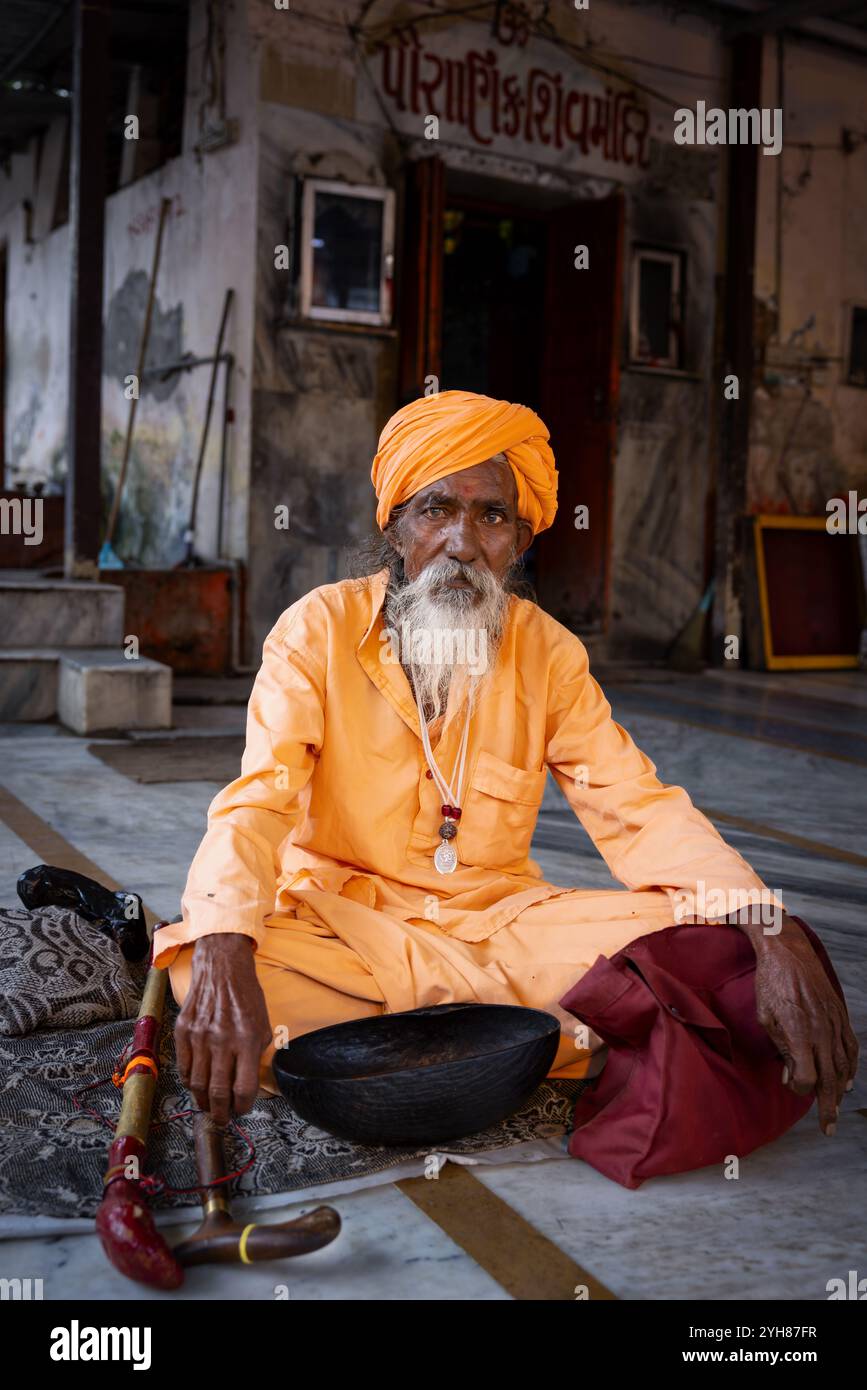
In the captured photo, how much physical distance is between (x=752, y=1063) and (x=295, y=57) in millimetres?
7397

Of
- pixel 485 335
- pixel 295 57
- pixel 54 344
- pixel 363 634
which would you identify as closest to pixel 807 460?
pixel 485 335

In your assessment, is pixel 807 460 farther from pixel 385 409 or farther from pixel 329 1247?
pixel 329 1247

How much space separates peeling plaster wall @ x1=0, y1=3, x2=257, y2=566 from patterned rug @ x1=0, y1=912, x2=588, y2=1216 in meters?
5.97

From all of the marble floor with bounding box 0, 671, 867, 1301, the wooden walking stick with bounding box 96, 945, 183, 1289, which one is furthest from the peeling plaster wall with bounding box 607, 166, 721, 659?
the wooden walking stick with bounding box 96, 945, 183, 1289

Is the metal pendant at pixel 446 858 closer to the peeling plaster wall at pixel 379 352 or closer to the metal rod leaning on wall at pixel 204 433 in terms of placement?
the peeling plaster wall at pixel 379 352

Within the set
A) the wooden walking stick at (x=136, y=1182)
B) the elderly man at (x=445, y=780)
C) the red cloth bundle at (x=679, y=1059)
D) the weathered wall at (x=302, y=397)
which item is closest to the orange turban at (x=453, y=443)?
the elderly man at (x=445, y=780)

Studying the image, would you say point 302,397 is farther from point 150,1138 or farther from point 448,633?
point 150,1138

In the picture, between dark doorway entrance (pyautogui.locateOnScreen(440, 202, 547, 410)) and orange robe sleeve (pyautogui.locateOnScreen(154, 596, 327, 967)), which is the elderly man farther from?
dark doorway entrance (pyautogui.locateOnScreen(440, 202, 547, 410))

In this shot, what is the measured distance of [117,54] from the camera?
378 inches

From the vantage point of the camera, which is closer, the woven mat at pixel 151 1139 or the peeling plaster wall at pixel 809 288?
the woven mat at pixel 151 1139

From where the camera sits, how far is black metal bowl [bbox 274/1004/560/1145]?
6.86 ft

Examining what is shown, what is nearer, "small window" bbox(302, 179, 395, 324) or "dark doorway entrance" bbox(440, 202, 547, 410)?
"small window" bbox(302, 179, 395, 324)

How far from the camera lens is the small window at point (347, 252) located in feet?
26.1

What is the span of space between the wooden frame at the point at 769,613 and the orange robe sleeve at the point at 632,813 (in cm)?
738
